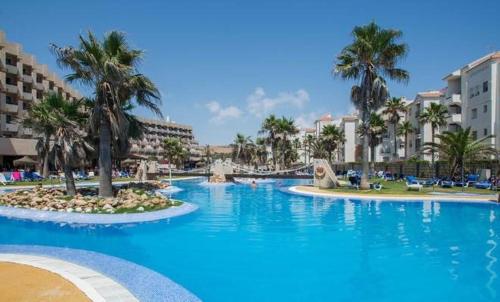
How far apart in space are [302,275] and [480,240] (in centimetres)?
732

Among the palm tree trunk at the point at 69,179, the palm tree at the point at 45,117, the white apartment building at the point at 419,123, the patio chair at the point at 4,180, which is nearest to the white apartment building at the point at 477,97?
the white apartment building at the point at 419,123

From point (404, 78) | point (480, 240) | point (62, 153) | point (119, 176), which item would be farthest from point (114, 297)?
point (119, 176)

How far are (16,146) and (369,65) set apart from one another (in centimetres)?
4298

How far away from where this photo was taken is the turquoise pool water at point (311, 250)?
25.8ft

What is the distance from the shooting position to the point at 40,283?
6652 millimetres

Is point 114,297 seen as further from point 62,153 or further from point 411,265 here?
point 62,153

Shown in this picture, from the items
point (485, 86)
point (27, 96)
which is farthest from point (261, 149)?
point (485, 86)

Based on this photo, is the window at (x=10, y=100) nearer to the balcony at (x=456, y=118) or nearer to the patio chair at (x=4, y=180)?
the patio chair at (x=4, y=180)

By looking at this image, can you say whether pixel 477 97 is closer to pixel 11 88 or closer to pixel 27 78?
pixel 11 88

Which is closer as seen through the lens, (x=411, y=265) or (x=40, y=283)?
(x=40, y=283)

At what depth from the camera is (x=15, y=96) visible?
49.9 m

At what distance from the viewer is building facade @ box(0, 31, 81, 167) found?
46.5 m

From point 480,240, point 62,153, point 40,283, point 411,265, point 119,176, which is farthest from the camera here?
point 119,176

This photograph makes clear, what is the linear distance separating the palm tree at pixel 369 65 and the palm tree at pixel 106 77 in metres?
15.4
